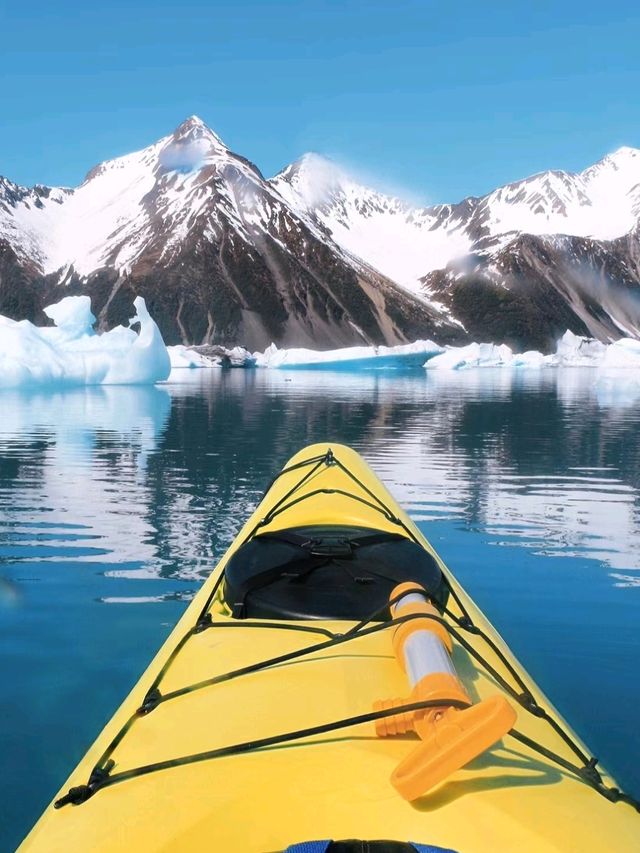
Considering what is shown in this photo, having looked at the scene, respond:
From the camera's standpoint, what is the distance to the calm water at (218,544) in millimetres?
4215

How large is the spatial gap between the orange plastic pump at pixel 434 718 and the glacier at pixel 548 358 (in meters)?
62.2

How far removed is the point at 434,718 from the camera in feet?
6.66

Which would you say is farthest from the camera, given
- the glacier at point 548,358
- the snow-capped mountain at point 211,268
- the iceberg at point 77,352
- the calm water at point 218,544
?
the snow-capped mountain at point 211,268

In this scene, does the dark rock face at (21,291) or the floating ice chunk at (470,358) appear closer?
the floating ice chunk at (470,358)

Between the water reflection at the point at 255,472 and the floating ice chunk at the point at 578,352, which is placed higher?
the floating ice chunk at the point at 578,352

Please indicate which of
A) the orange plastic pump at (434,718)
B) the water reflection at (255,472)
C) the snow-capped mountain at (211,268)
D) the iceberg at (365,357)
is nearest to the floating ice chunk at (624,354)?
the iceberg at (365,357)

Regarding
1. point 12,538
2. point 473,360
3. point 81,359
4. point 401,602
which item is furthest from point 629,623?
point 473,360

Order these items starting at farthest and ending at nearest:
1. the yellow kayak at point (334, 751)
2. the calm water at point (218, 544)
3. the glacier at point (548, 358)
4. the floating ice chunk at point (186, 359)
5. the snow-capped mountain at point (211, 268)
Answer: the snow-capped mountain at point (211, 268) → the floating ice chunk at point (186, 359) → the glacier at point (548, 358) → the calm water at point (218, 544) → the yellow kayak at point (334, 751)

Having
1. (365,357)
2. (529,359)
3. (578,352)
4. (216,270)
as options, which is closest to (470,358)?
(529,359)

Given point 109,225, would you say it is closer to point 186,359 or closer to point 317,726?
point 186,359

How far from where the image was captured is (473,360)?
69688 millimetres

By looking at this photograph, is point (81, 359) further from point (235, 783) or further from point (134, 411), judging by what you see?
point (235, 783)

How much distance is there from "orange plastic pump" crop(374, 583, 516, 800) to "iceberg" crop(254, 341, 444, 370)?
60.0 m

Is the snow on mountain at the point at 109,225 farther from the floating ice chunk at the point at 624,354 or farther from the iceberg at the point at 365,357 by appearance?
the floating ice chunk at the point at 624,354
